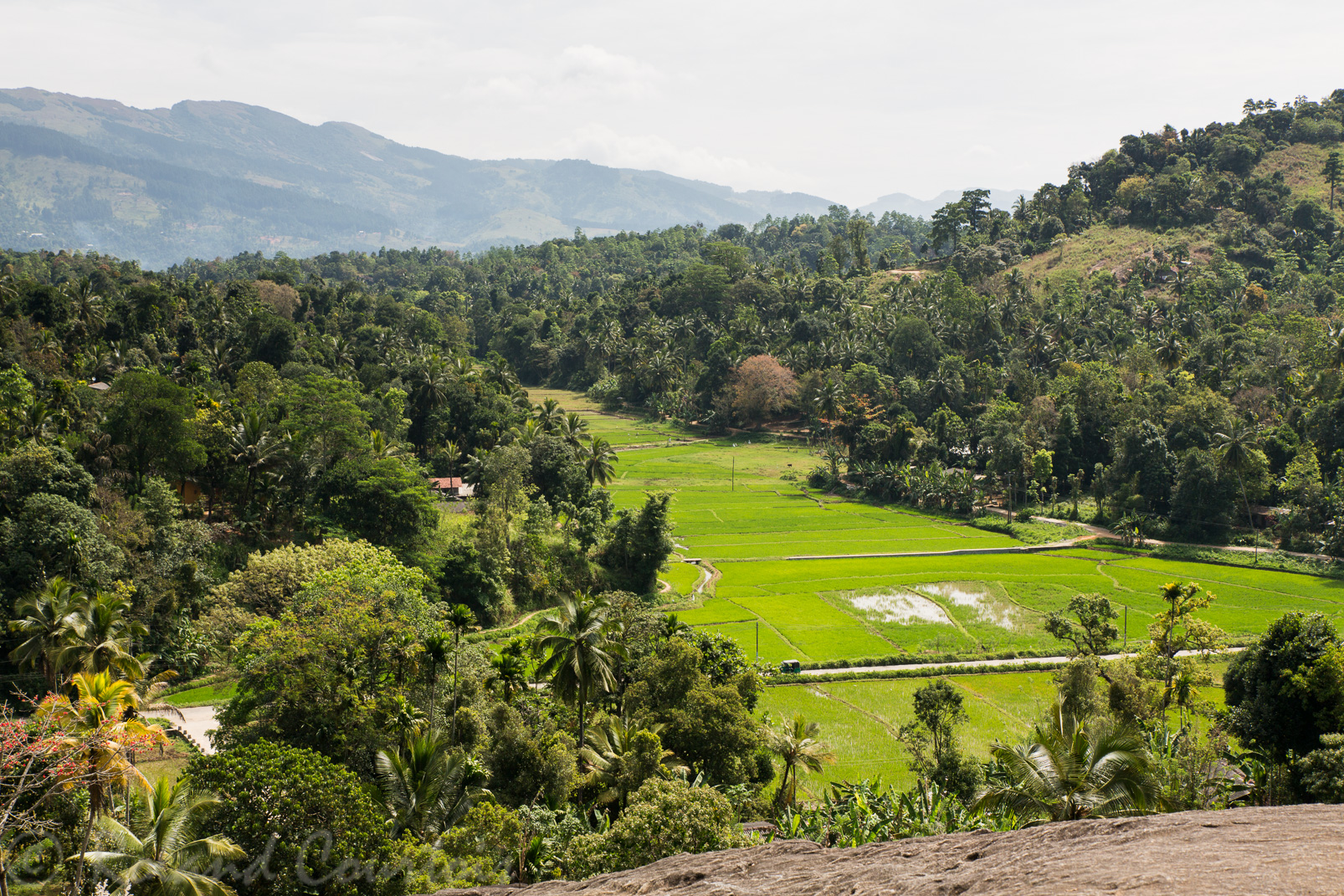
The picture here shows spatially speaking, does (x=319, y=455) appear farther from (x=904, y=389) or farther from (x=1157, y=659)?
(x=904, y=389)

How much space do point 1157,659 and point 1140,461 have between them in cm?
4455

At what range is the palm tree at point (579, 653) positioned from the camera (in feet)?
94.7

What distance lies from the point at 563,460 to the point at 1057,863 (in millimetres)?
56951

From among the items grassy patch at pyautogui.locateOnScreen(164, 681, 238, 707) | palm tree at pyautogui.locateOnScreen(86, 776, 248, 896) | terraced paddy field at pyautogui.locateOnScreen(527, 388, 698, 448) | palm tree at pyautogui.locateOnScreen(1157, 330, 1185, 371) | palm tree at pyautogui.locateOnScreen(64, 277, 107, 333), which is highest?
palm tree at pyautogui.locateOnScreen(1157, 330, 1185, 371)

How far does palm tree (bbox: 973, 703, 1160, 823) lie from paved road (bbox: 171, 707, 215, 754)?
2920 cm

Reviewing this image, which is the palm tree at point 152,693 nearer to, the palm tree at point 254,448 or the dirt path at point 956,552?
the palm tree at point 254,448

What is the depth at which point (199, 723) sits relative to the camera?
1443 inches

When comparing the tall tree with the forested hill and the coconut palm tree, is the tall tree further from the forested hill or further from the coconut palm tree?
the coconut palm tree

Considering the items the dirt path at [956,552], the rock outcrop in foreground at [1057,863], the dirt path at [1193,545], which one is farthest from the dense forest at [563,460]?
the dirt path at [956,552]

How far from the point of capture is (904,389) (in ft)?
342

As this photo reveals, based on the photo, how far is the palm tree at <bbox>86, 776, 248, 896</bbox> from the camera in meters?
18.1

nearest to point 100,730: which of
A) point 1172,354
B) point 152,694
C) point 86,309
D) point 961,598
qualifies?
point 152,694

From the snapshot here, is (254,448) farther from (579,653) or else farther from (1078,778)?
(1078,778)

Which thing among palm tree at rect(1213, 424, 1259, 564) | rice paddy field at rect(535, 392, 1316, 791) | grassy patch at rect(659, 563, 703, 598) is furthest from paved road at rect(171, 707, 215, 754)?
palm tree at rect(1213, 424, 1259, 564)
